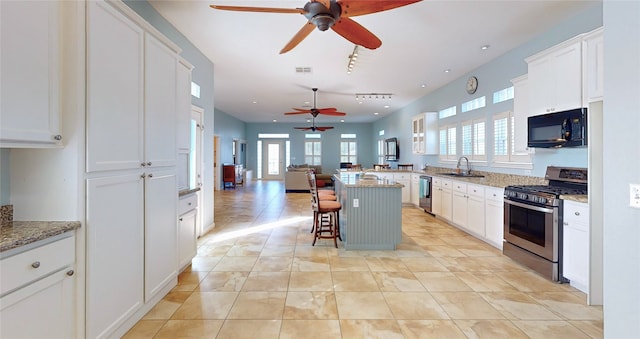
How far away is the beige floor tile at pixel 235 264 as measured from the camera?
129 inches

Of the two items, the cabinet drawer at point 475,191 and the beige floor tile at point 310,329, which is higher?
the cabinet drawer at point 475,191

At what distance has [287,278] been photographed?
10.0 ft

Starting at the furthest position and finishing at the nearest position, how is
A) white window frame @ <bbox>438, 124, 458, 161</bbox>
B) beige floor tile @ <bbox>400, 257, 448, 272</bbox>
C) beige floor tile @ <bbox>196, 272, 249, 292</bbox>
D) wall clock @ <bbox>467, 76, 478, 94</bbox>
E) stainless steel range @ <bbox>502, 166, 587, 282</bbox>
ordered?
white window frame @ <bbox>438, 124, 458, 161</bbox> → wall clock @ <bbox>467, 76, 478, 94</bbox> → beige floor tile @ <bbox>400, 257, 448, 272</bbox> → stainless steel range @ <bbox>502, 166, 587, 282</bbox> → beige floor tile @ <bbox>196, 272, 249, 292</bbox>

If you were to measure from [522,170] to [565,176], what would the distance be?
84 centimetres

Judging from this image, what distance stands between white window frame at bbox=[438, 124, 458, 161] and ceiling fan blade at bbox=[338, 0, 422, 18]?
4816mm

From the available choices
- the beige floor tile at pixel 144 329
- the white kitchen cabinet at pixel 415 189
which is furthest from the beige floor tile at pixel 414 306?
the white kitchen cabinet at pixel 415 189

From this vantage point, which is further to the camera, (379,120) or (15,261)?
(379,120)

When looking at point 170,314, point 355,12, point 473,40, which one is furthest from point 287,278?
point 473,40

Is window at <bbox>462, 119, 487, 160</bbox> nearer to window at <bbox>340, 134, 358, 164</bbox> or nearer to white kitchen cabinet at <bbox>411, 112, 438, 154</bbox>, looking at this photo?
white kitchen cabinet at <bbox>411, 112, 438, 154</bbox>

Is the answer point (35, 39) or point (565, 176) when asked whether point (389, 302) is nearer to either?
point (565, 176)

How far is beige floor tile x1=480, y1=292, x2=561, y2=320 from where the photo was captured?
2.36 meters

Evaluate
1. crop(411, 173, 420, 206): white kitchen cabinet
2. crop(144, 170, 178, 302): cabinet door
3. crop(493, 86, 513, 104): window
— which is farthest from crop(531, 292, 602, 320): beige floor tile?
crop(411, 173, 420, 206): white kitchen cabinet

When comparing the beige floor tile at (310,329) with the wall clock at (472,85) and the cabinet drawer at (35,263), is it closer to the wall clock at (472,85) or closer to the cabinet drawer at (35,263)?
the cabinet drawer at (35,263)

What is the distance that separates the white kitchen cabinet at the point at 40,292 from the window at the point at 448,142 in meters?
6.32
